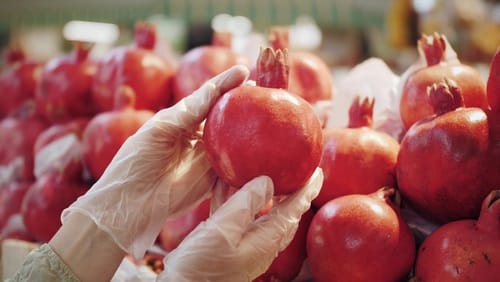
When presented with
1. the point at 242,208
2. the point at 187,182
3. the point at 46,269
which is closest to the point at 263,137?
the point at 242,208

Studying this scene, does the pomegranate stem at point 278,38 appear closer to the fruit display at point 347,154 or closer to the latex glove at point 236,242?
the fruit display at point 347,154

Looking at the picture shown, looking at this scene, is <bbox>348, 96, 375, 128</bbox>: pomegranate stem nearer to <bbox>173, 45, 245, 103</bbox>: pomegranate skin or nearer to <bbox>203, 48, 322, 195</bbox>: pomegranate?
<bbox>203, 48, 322, 195</bbox>: pomegranate

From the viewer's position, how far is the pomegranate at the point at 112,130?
147 cm

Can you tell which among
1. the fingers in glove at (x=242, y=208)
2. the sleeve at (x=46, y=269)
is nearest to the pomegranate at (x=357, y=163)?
the fingers in glove at (x=242, y=208)

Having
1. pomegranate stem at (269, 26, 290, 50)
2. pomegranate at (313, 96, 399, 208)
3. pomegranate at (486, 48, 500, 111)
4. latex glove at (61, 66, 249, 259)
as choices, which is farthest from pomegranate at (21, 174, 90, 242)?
pomegranate at (486, 48, 500, 111)

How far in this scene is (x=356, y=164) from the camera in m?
1.11

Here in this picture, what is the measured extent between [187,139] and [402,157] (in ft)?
1.39

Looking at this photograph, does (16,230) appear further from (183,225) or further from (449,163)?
(449,163)

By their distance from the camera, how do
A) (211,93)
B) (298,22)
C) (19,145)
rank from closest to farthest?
1. (211,93)
2. (19,145)
3. (298,22)

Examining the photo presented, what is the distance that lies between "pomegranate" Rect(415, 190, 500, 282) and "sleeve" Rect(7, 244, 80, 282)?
632mm

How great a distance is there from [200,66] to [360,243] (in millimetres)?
799

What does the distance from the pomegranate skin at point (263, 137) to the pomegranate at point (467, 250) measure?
0.26 meters

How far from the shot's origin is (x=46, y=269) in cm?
98

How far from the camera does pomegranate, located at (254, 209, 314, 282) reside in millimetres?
1101
